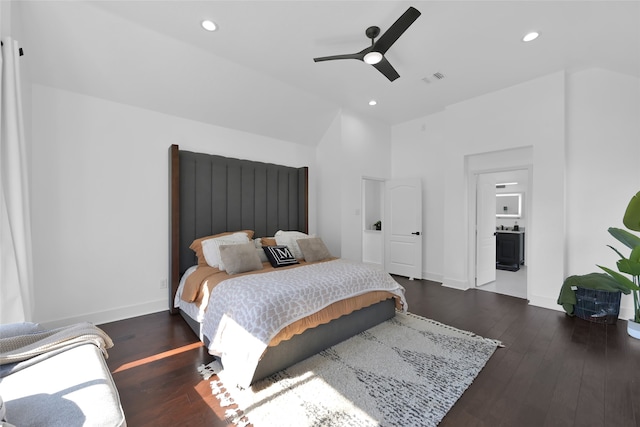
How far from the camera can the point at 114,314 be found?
319 cm

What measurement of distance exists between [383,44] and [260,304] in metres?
2.49

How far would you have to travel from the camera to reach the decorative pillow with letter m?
335 centimetres

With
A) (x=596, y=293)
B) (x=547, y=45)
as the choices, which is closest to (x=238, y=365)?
(x=596, y=293)

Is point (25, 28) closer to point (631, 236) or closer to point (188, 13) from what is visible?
point (188, 13)

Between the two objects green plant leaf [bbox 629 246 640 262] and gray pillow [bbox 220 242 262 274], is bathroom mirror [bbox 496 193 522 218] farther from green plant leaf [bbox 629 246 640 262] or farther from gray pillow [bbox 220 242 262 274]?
gray pillow [bbox 220 242 262 274]

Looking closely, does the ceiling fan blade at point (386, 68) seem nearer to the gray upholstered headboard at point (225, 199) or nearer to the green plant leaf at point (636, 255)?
the gray upholstered headboard at point (225, 199)

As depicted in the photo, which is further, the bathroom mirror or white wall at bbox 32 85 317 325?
the bathroom mirror

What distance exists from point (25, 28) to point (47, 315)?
289cm

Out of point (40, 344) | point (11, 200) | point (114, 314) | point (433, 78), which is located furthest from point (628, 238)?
point (114, 314)

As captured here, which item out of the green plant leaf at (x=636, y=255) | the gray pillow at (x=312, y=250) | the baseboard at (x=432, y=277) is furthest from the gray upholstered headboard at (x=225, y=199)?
the green plant leaf at (x=636, y=255)

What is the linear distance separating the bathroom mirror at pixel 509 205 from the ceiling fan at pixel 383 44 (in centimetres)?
581

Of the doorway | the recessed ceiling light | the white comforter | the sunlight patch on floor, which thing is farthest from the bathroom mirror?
the sunlight patch on floor

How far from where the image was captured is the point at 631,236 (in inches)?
110

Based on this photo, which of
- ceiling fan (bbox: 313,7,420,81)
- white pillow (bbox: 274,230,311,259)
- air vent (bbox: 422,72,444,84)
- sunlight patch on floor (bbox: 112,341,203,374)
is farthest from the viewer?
white pillow (bbox: 274,230,311,259)
